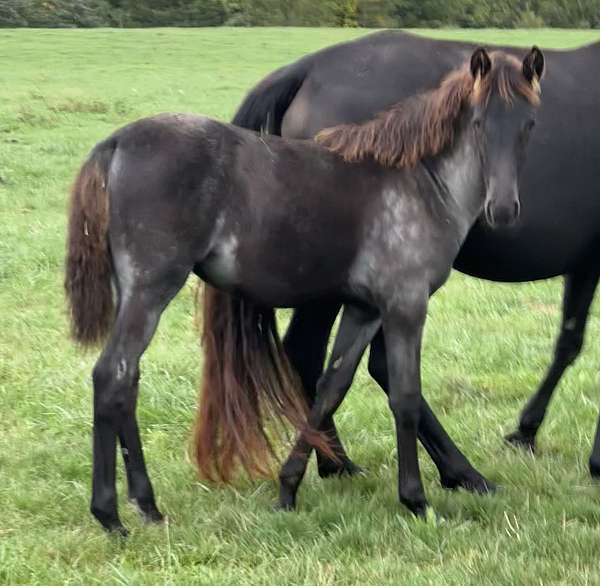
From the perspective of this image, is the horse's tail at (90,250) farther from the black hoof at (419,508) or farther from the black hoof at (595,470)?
the black hoof at (595,470)

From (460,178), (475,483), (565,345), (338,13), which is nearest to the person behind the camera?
(460,178)

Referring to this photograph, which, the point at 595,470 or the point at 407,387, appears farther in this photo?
the point at 595,470

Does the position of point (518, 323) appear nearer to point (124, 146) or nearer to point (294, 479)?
point (294, 479)

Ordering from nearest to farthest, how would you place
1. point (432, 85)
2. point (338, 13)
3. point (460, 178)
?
point (460, 178), point (432, 85), point (338, 13)

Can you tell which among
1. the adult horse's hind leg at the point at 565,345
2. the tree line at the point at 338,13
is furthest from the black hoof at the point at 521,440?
the tree line at the point at 338,13

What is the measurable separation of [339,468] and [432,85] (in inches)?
68.3

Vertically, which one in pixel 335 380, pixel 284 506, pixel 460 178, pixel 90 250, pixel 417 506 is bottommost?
pixel 284 506

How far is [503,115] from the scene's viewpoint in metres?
3.80

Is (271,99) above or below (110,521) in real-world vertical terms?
above

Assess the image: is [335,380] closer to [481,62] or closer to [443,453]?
[443,453]

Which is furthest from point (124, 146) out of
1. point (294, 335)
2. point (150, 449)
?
point (150, 449)

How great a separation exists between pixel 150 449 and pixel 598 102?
2575mm

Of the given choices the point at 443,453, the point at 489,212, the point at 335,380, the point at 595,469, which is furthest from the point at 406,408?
the point at 595,469

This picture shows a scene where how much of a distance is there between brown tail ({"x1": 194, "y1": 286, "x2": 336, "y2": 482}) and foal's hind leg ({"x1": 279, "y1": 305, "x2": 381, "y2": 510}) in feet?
0.31
